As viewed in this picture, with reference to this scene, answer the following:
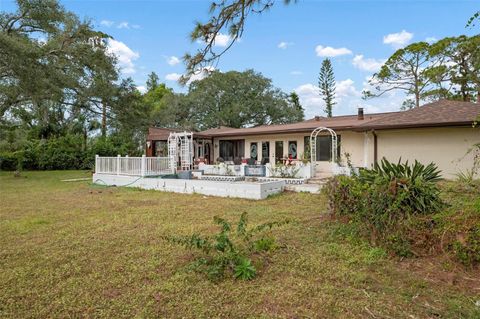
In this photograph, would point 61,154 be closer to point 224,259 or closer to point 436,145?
point 224,259

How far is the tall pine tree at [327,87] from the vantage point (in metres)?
41.7

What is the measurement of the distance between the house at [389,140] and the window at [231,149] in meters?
0.13

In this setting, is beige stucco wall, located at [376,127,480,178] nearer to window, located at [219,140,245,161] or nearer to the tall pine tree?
window, located at [219,140,245,161]

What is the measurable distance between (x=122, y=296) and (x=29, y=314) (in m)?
0.79

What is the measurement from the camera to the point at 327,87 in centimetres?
4212

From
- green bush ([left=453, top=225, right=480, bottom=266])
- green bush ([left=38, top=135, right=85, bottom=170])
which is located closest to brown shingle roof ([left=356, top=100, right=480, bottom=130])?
green bush ([left=453, top=225, right=480, bottom=266])

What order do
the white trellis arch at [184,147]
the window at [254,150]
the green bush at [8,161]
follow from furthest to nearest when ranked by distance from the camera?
1. the green bush at [8,161]
2. the window at [254,150]
3. the white trellis arch at [184,147]

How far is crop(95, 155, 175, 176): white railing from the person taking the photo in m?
13.4

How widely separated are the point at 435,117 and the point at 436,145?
1.11 m

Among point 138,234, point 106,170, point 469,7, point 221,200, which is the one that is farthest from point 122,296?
point 106,170

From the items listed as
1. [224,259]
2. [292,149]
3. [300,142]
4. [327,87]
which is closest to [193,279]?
[224,259]

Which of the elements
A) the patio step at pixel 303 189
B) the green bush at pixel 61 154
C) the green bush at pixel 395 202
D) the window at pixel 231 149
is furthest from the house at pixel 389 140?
the green bush at pixel 61 154

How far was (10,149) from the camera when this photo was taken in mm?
20844

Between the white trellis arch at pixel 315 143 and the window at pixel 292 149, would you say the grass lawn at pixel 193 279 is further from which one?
the window at pixel 292 149
